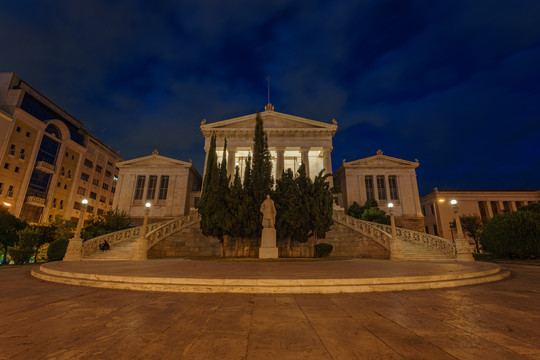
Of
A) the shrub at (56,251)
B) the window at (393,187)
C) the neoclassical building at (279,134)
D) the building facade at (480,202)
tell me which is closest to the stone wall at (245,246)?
the shrub at (56,251)

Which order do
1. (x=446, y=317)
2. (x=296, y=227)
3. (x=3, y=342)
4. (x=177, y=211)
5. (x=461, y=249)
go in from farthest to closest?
(x=177, y=211) → (x=296, y=227) → (x=461, y=249) → (x=446, y=317) → (x=3, y=342)

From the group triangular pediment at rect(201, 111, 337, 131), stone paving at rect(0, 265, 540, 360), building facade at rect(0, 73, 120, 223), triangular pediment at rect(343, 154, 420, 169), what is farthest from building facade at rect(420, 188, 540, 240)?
building facade at rect(0, 73, 120, 223)

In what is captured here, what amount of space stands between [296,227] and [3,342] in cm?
1489

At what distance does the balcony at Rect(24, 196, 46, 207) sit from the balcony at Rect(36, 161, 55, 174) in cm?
479

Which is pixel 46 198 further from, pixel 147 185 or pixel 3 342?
pixel 3 342

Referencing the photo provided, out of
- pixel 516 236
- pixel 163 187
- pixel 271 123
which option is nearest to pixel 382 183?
pixel 271 123

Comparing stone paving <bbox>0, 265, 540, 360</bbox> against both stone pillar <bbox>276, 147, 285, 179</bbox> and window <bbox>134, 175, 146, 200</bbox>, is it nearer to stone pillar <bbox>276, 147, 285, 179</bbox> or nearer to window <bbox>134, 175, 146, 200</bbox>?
stone pillar <bbox>276, 147, 285, 179</bbox>

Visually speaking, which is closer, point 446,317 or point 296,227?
point 446,317

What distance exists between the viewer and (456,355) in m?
2.62

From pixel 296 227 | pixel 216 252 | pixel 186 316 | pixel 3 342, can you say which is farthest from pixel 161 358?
pixel 216 252

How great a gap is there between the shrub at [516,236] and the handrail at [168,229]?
74.8ft

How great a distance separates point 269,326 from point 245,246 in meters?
16.7

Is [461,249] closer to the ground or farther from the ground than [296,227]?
→ closer to the ground

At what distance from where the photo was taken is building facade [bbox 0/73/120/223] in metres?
34.7
